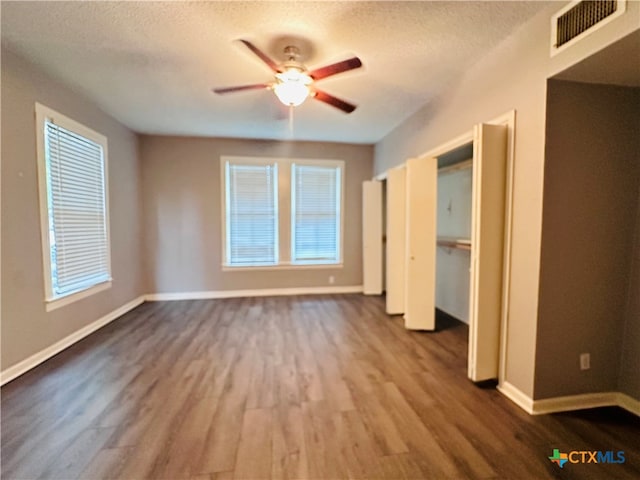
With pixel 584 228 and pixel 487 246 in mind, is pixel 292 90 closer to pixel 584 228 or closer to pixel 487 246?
pixel 487 246

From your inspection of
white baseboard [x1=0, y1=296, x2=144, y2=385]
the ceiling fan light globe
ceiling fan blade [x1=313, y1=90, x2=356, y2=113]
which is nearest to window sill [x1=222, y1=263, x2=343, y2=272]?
white baseboard [x1=0, y1=296, x2=144, y2=385]

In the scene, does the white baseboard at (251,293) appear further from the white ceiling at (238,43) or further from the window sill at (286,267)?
the white ceiling at (238,43)

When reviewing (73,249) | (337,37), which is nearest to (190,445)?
(73,249)

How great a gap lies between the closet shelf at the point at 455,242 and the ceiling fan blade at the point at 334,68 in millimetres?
2431

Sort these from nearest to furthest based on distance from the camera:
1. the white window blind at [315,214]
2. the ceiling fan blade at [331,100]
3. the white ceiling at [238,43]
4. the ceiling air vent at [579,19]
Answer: the ceiling air vent at [579,19], the white ceiling at [238,43], the ceiling fan blade at [331,100], the white window blind at [315,214]

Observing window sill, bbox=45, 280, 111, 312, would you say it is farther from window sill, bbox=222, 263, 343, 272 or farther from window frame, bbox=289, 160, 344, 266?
window frame, bbox=289, 160, 344, 266

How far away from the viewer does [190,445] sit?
1.73 meters

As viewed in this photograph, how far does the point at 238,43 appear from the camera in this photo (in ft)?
6.12

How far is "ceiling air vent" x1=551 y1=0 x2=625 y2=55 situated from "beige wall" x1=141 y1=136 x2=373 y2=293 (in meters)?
3.83

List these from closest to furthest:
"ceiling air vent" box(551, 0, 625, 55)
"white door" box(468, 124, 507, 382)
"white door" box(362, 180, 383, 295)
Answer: "ceiling air vent" box(551, 0, 625, 55)
"white door" box(468, 124, 507, 382)
"white door" box(362, 180, 383, 295)

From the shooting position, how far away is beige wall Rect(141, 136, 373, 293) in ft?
16.3

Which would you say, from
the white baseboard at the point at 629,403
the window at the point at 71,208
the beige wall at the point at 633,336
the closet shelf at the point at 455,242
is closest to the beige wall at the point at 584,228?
the beige wall at the point at 633,336

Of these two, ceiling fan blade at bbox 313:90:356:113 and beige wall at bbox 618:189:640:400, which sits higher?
ceiling fan blade at bbox 313:90:356:113

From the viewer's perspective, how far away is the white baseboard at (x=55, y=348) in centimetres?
244
